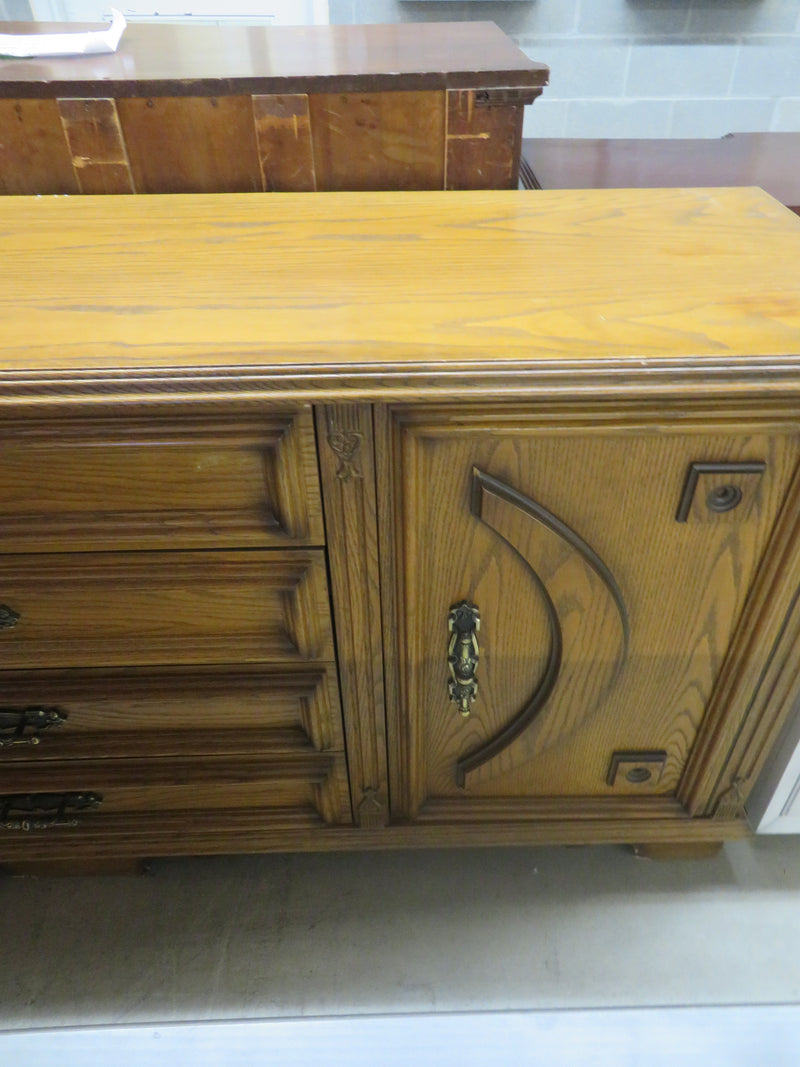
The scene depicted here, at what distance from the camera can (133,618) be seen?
0.70m

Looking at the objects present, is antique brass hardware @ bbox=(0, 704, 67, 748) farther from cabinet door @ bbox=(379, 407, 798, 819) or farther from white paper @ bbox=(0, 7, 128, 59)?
white paper @ bbox=(0, 7, 128, 59)

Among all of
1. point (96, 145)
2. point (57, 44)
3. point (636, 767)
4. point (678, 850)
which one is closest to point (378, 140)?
point (96, 145)

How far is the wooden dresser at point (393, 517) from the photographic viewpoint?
58 cm

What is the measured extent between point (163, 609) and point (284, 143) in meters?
0.58

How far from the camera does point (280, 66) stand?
35.2 inches

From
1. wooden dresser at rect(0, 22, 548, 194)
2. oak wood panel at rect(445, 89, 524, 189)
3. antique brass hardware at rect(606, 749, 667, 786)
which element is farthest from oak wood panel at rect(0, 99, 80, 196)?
antique brass hardware at rect(606, 749, 667, 786)

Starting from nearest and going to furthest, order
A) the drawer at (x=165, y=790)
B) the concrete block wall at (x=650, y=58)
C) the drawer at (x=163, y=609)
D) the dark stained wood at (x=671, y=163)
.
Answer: the drawer at (x=163, y=609), the drawer at (x=165, y=790), the dark stained wood at (x=671, y=163), the concrete block wall at (x=650, y=58)

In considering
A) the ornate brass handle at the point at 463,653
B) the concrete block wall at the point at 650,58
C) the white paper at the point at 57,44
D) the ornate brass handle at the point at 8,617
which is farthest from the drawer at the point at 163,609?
the concrete block wall at the point at 650,58

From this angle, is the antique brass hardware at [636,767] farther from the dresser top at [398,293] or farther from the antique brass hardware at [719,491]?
the dresser top at [398,293]

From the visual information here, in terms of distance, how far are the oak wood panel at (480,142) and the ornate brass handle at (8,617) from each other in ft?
2.32

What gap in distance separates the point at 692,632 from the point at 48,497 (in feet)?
2.01

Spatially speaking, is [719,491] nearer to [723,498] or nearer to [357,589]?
[723,498]

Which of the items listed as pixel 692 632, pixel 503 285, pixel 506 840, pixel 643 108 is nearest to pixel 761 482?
pixel 692 632

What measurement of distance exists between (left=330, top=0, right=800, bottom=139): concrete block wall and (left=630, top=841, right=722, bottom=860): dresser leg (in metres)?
1.55
